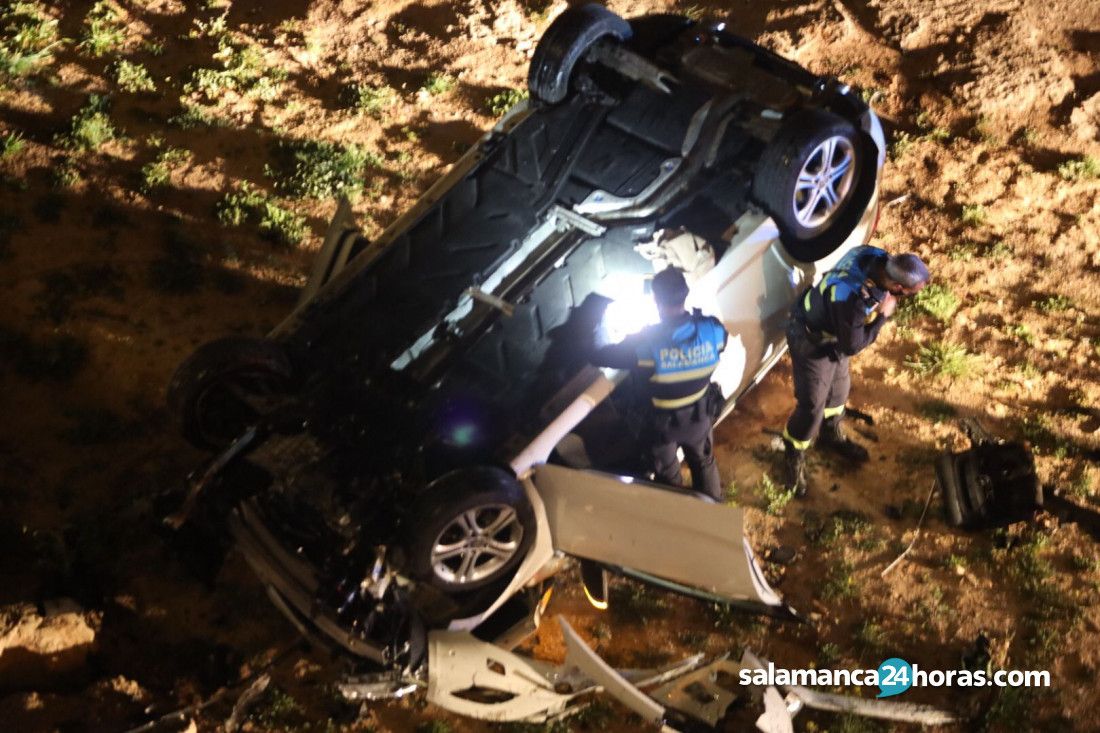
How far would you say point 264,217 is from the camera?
7.39 meters

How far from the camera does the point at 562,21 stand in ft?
17.6

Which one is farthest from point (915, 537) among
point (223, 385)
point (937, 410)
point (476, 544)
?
point (223, 385)

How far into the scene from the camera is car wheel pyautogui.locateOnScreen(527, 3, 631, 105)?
5.21m

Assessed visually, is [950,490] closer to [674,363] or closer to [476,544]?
[674,363]

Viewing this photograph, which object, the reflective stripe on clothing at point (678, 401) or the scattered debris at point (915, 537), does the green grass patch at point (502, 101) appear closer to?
the reflective stripe on clothing at point (678, 401)

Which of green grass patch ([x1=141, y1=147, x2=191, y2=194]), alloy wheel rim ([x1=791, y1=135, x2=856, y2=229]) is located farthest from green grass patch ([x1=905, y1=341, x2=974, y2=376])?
green grass patch ([x1=141, y1=147, x2=191, y2=194])

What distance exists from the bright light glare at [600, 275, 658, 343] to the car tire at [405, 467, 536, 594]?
1058 millimetres

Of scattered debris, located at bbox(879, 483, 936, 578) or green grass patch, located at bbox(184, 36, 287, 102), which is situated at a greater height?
green grass patch, located at bbox(184, 36, 287, 102)

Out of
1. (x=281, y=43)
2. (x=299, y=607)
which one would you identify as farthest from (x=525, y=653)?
(x=281, y=43)

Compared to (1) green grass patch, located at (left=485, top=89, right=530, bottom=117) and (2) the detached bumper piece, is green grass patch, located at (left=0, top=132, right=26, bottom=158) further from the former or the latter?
(2) the detached bumper piece

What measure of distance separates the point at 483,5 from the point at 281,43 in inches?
84.6

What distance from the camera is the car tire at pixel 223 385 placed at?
4441mm

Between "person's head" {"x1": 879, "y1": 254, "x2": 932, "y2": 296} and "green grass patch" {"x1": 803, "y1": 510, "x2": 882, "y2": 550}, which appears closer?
"person's head" {"x1": 879, "y1": 254, "x2": 932, "y2": 296}

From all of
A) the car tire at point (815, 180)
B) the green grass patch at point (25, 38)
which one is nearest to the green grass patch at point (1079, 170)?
the car tire at point (815, 180)
